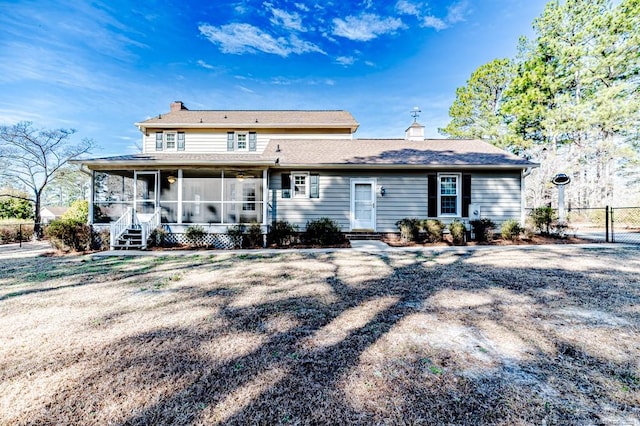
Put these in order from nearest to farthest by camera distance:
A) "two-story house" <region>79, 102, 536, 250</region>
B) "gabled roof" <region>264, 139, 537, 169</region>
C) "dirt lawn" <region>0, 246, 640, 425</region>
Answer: "dirt lawn" <region>0, 246, 640, 425</region> → "two-story house" <region>79, 102, 536, 250</region> → "gabled roof" <region>264, 139, 537, 169</region>

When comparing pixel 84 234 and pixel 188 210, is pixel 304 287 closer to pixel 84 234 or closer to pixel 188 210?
pixel 84 234

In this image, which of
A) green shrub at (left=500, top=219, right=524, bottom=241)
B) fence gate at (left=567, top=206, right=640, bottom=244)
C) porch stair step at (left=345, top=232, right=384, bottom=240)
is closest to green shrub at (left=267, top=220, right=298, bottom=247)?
porch stair step at (left=345, top=232, right=384, bottom=240)

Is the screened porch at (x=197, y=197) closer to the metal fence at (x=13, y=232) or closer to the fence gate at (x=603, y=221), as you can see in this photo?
the metal fence at (x=13, y=232)

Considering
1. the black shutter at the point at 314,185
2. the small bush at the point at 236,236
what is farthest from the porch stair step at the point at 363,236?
the small bush at the point at 236,236

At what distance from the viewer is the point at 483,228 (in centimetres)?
1007

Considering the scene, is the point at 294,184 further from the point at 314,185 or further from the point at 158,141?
the point at 158,141

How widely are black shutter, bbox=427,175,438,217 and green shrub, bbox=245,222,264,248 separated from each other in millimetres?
6390

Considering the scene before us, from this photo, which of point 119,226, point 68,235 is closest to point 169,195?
point 119,226

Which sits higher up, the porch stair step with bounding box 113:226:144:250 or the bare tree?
the bare tree

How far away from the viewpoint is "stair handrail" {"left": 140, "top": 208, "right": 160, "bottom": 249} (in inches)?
370

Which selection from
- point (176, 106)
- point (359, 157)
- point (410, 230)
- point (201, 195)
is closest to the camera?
point (410, 230)

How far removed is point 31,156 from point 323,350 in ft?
65.2

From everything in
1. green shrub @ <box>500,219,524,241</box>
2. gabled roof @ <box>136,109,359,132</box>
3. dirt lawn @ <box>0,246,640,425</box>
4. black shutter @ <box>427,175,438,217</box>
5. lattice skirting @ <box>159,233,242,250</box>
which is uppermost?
gabled roof @ <box>136,109,359,132</box>

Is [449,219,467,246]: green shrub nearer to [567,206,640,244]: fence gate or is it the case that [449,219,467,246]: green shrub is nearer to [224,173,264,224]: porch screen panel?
[567,206,640,244]: fence gate
